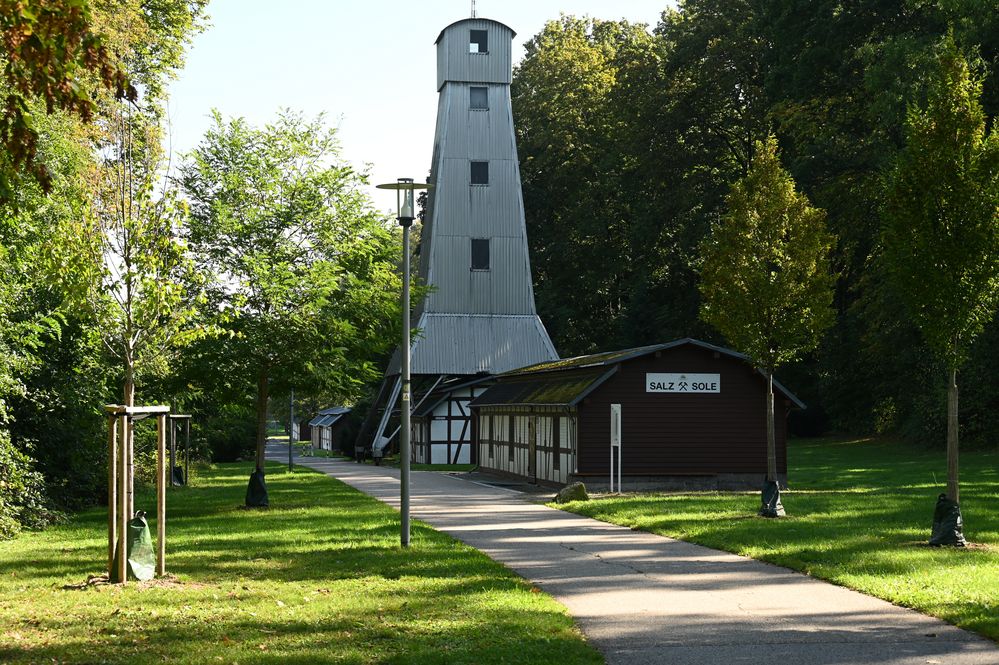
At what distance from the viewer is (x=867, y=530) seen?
18906 mm

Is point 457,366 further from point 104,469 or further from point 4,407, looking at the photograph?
point 4,407

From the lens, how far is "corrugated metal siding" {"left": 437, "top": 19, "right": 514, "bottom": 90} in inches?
1953

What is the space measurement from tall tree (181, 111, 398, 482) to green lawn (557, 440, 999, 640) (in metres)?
6.45

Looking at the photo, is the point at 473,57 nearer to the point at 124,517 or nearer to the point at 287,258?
the point at 287,258

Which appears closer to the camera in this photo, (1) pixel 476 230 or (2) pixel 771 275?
(2) pixel 771 275

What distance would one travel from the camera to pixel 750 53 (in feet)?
183

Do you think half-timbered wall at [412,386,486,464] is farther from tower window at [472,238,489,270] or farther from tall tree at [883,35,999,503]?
tall tree at [883,35,999,503]

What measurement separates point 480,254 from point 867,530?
32690 mm

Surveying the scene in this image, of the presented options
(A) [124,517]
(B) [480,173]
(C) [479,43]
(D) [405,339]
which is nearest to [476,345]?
(B) [480,173]

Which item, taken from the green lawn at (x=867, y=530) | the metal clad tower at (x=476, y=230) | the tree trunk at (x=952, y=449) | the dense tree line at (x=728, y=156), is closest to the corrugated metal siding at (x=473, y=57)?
the metal clad tower at (x=476, y=230)

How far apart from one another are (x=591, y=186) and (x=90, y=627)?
55.3m

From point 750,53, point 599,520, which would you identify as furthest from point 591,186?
point 599,520

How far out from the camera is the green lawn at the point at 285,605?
965cm

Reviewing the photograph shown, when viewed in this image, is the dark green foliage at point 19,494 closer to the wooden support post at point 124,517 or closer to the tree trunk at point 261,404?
the tree trunk at point 261,404
